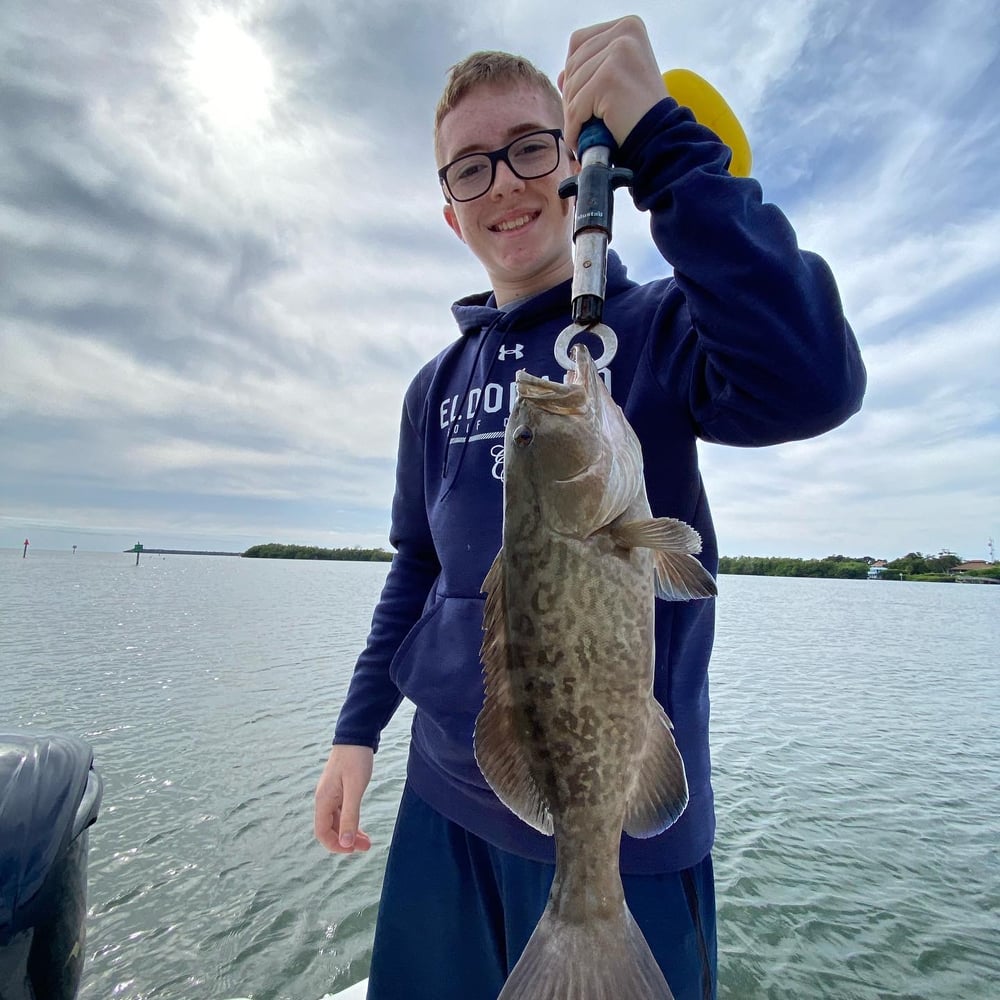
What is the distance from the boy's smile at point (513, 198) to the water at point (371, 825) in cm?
451

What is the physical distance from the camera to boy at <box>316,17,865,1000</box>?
4.53ft

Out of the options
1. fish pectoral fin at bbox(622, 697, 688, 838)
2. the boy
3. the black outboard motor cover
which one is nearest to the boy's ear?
the boy

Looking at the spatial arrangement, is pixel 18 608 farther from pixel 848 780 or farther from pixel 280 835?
pixel 848 780

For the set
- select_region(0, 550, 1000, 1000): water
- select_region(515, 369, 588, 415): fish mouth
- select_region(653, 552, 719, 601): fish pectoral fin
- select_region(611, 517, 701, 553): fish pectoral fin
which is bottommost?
select_region(0, 550, 1000, 1000): water

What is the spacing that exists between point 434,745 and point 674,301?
1.61m

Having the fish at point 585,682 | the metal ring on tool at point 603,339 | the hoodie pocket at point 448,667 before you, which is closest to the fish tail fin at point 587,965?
the fish at point 585,682

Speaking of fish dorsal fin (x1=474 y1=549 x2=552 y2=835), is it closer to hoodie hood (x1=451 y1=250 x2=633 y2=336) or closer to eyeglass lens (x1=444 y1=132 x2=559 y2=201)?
hoodie hood (x1=451 y1=250 x2=633 y2=336)

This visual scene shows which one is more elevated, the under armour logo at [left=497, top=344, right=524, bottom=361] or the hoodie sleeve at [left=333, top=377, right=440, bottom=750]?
the under armour logo at [left=497, top=344, right=524, bottom=361]

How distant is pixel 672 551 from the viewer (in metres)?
1.43

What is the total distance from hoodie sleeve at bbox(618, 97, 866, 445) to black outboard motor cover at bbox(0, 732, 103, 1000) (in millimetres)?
2345

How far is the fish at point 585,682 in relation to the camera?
1373 mm

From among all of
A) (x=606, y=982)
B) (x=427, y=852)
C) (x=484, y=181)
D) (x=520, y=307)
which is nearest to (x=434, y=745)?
(x=427, y=852)

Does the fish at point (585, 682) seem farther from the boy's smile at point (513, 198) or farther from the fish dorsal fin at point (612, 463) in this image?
the boy's smile at point (513, 198)

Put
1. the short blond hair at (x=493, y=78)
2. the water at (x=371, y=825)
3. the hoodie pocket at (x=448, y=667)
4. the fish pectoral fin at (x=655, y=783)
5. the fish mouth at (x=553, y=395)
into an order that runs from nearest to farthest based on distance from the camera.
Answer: the fish pectoral fin at (x=655, y=783)
the fish mouth at (x=553, y=395)
the hoodie pocket at (x=448, y=667)
the short blond hair at (x=493, y=78)
the water at (x=371, y=825)
